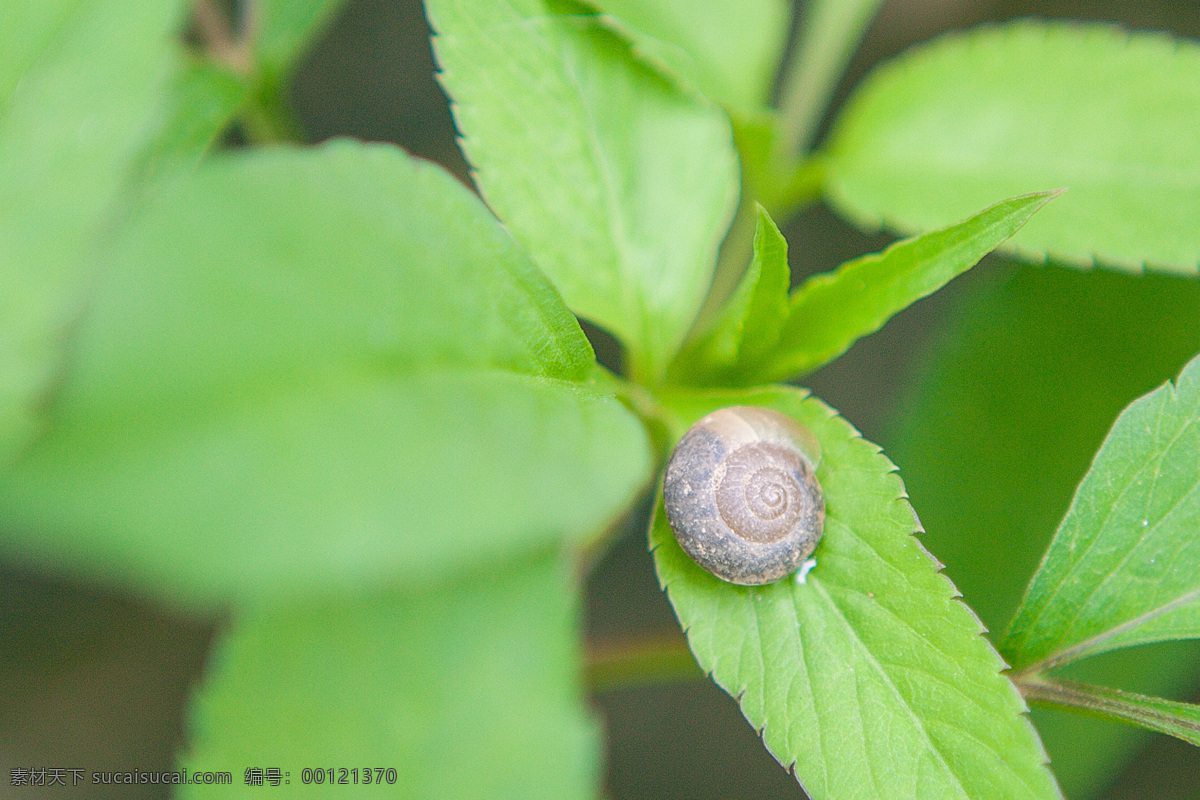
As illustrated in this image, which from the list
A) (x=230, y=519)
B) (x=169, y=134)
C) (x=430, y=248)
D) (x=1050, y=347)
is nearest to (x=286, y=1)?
(x=169, y=134)

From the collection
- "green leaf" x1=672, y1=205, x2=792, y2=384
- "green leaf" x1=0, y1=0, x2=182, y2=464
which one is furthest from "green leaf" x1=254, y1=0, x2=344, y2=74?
"green leaf" x1=672, y1=205, x2=792, y2=384

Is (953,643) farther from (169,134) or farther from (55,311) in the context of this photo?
(169,134)

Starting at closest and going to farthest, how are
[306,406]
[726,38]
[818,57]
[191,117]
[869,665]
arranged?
[306,406] → [869,665] → [191,117] → [726,38] → [818,57]

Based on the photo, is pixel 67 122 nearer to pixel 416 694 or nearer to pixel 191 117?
pixel 191 117

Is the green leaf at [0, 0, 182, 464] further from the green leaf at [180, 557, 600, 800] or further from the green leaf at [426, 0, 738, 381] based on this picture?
the green leaf at [180, 557, 600, 800]

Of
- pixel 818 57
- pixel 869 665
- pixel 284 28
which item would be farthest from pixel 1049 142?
pixel 284 28
